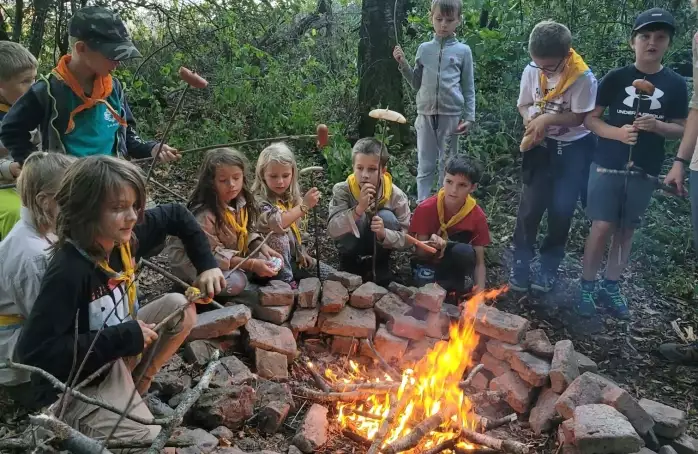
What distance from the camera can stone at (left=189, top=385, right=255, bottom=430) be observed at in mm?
2984

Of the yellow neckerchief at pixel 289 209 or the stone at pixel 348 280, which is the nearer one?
the stone at pixel 348 280

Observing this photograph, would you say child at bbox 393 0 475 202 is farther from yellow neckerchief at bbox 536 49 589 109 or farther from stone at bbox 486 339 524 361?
stone at bbox 486 339 524 361

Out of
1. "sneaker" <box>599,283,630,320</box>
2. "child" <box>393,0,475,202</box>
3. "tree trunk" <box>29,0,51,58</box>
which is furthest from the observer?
"tree trunk" <box>29,0,51,58</box>

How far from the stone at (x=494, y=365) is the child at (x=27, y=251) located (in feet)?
8.67

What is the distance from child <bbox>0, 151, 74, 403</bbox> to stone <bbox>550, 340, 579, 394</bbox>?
9.06 ft

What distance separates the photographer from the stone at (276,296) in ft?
12.3

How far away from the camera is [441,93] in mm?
5152

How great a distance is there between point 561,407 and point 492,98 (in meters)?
5.03

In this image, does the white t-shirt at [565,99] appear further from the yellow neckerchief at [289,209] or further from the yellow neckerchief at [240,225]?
the yellow neckerchief at [240,225]

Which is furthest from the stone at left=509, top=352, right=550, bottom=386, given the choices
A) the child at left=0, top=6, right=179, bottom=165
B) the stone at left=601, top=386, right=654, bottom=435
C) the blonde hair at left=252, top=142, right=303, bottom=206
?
the child at left=0, top=6, right=179, bottom=165

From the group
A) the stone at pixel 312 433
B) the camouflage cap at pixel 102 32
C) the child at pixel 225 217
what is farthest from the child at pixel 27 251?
the stone at pixel 312 433

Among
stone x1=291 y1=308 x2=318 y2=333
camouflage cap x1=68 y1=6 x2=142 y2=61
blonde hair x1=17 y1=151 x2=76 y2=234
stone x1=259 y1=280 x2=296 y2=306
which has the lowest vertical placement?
stone x1=291 y1=308 x2=318 y2=333

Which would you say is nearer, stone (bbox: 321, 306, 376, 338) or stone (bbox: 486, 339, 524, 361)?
stone (bbox: 486, 339, 524, 361)

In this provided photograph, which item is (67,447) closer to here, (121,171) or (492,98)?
(121,171)
